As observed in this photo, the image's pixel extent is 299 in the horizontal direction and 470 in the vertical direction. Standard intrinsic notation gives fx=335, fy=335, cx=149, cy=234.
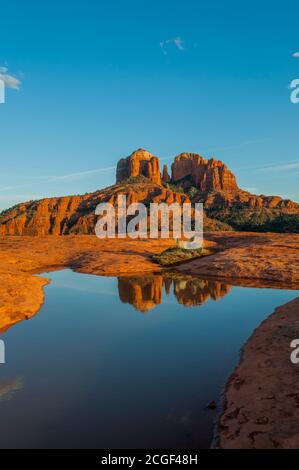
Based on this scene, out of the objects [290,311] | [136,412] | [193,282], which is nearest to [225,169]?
[193,282]

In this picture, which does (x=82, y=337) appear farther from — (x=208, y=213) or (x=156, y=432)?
(x=208, y=213)

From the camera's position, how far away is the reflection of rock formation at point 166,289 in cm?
2289

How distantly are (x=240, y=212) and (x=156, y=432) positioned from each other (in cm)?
10969

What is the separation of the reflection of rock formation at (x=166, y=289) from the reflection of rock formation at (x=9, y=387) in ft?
33.7

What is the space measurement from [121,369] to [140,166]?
534ft

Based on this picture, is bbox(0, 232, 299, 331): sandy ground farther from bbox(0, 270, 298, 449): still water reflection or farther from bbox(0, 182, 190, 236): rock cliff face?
bbox(0, 182, 190, 236): rock cliff face

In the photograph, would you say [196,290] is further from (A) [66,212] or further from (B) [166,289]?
(A) [66,212]

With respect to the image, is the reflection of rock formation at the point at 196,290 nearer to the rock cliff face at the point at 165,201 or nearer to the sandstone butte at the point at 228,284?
the sandstone butte at the point at 228,284

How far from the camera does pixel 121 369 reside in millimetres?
11898

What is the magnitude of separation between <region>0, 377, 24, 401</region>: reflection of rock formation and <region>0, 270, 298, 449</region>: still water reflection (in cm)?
3

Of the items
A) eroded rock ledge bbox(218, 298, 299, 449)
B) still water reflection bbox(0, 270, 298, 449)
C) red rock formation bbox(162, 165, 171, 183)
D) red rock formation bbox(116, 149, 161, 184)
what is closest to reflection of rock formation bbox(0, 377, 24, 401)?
still water reflection bbox(0, 270, 298, 449)

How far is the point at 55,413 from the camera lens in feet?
30.0

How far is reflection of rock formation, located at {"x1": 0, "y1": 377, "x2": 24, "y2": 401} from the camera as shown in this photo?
10.1 m

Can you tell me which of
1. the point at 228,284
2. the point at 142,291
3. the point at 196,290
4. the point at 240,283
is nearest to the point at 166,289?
the point at 142,291
